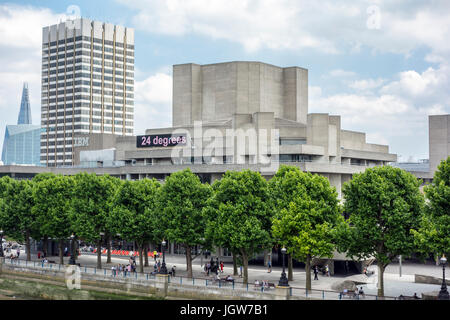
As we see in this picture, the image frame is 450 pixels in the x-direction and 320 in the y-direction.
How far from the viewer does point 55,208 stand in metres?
85.5

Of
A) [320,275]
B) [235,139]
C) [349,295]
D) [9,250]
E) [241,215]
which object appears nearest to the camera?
[349,295]

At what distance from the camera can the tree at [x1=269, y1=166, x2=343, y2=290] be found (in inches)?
2413

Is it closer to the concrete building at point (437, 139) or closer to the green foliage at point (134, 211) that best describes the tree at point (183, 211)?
the green foliage at point (134, 211)

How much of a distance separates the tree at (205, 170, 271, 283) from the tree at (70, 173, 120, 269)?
754 inches

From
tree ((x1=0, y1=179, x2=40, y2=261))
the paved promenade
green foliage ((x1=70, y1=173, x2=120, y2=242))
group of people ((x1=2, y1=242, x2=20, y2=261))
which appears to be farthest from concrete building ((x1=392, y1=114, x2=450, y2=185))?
group of people ((x1=2, y1=242, x2=20, y2=261))

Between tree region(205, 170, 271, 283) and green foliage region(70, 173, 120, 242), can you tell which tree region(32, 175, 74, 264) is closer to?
green foliage region(70, 173, 120, 242)

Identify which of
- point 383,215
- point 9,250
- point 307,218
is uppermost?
point 383,215

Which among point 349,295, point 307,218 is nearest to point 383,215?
point 349,295

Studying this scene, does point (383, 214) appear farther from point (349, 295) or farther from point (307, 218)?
point (307, 218)

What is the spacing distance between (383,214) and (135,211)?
115 feet

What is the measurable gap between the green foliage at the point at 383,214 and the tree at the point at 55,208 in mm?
44356

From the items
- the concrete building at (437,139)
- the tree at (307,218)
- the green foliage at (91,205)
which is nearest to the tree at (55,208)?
the green foliage at (91,205)

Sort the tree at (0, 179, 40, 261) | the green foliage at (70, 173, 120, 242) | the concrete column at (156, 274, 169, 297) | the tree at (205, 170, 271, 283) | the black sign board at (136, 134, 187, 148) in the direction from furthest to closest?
1. the black sign board at (136, 134, 187, 148)
2. the tree at (0, 179, 40, 261)
3. the green foliage at (70, 173, 120, 242)
4. the concrete column at (156, 274, 169, 297)
5. the tree at (205, 170, 271, 283)
